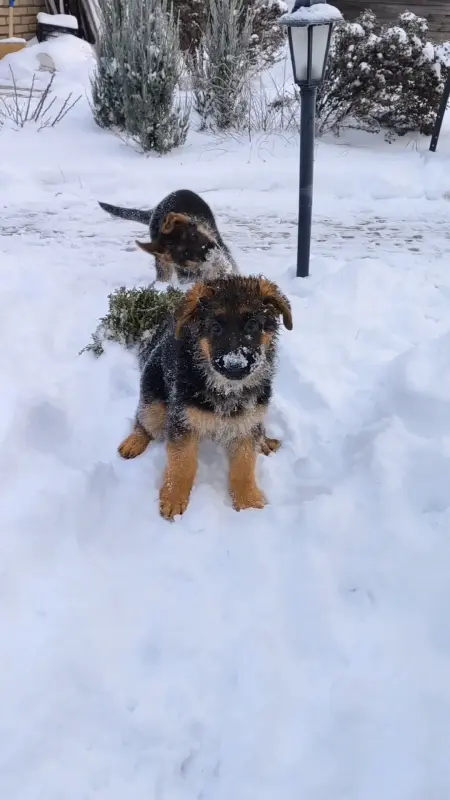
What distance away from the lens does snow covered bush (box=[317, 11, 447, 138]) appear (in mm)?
9211

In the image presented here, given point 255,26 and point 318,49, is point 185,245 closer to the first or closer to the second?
point 318,49

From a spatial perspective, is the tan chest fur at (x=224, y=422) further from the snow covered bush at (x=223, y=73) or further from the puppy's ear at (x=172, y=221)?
the snow covered bush at (x=223, y=73)

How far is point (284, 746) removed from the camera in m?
1.95

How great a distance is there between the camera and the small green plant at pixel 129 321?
4098mm

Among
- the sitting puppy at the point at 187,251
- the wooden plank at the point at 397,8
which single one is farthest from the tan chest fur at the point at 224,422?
the wooden plank at the point at 397,8

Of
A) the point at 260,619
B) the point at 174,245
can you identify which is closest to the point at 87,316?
the point at 174,245

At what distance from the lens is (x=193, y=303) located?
254cm

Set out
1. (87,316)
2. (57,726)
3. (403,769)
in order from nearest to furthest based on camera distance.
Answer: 1. (403,769)
2. (57,726)
3. (87,316)

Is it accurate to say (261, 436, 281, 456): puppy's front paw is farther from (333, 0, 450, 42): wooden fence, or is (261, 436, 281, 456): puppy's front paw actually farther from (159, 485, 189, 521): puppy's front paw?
(333, 0, 450, 42): wooden fence

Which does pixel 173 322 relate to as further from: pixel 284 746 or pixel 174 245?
pixel 174 245

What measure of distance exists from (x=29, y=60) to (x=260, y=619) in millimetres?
13947

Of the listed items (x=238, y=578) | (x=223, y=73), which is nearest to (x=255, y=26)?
(x=223, y=73)

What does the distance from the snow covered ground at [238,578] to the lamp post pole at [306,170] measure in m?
0.42

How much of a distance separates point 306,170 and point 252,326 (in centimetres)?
322
